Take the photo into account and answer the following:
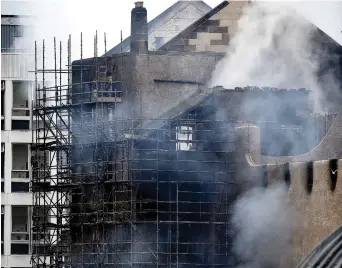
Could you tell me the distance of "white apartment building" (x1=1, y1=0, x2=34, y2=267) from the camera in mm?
44531

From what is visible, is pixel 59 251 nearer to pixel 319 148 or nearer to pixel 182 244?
pixel 182 244

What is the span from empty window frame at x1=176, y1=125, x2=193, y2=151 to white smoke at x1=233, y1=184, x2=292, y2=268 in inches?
71.9

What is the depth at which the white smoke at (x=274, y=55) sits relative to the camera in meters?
39.1

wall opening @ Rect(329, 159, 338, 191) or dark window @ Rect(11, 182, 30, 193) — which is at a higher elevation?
wall opening @ Rect(329, 159, 338, 191)

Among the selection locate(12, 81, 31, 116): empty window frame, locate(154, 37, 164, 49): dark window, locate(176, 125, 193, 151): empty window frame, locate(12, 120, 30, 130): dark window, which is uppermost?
locate(154, 37, 164, 49): dark window

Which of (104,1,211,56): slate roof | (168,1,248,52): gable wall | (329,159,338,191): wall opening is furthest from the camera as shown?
(104,1,211,56): slate roof

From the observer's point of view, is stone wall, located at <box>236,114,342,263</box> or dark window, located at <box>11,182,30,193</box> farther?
dark window, located at <box>11,182,30,193</box>

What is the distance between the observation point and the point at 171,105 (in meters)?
38.2

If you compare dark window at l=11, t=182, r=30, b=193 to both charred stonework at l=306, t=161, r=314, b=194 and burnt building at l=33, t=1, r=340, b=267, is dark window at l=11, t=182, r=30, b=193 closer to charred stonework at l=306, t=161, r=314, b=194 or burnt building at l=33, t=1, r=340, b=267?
burnt building at l=33, t=1, r=340, b=267

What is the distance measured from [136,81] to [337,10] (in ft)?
23.2

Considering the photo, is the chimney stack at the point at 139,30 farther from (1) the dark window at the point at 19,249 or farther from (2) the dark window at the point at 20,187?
(1) the dark window at the point at 19,249

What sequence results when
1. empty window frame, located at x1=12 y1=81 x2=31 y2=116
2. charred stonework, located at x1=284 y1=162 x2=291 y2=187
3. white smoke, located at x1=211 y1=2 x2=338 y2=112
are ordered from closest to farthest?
charred stonework, located at x1=284 y1=162 x2=291 y2=187 < white smoke, located at x1=211 y1=2 x2=338 y2=112 < empty window frame, located at x1=12 y1=81 x2=31 y2=116

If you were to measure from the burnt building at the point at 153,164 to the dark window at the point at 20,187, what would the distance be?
679 centimetres

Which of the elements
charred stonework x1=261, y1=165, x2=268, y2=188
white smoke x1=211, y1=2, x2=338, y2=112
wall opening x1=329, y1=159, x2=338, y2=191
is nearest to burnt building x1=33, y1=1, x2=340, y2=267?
charred stonework x1=261, y1=165, x2=268, y2=188
